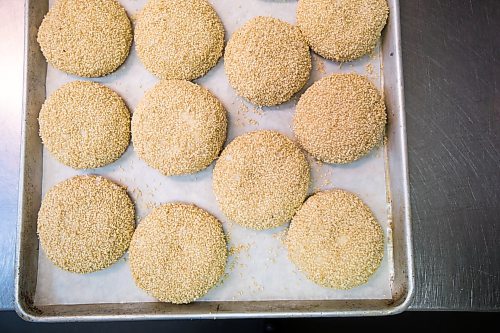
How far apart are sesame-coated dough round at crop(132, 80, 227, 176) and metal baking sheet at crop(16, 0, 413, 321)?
2.8 inches

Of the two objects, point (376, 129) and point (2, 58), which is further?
point (2, 58)

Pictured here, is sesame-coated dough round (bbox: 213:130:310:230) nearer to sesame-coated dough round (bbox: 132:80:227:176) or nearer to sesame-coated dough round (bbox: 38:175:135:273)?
sesame-coated dough round (bbox: 132:80:227:176)

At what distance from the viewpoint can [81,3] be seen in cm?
144

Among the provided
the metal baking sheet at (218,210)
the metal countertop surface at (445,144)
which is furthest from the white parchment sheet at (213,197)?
the metal countertop surface at (445,144)

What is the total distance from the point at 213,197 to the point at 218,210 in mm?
44

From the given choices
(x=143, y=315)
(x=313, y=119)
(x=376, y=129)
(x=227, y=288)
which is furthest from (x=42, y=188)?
(x=376, y=129)

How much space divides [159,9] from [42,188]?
0.67 meters

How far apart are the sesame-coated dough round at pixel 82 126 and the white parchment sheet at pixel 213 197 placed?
54 millimetres

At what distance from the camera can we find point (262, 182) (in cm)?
136

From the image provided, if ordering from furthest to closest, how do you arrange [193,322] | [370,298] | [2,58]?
[193,322] < [2,58] < [370,298]

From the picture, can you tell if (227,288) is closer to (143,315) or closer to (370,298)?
(143,315)

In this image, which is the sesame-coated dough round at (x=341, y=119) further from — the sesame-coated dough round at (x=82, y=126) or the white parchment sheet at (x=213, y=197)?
the sesame-coated dough round at (x=82, y=126)

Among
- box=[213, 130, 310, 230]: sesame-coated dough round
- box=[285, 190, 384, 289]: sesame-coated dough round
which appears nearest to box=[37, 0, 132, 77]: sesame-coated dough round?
box=[213, 130, 310, 230]: sesame-coated dough round

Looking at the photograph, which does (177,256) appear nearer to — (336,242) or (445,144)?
(336,242)
